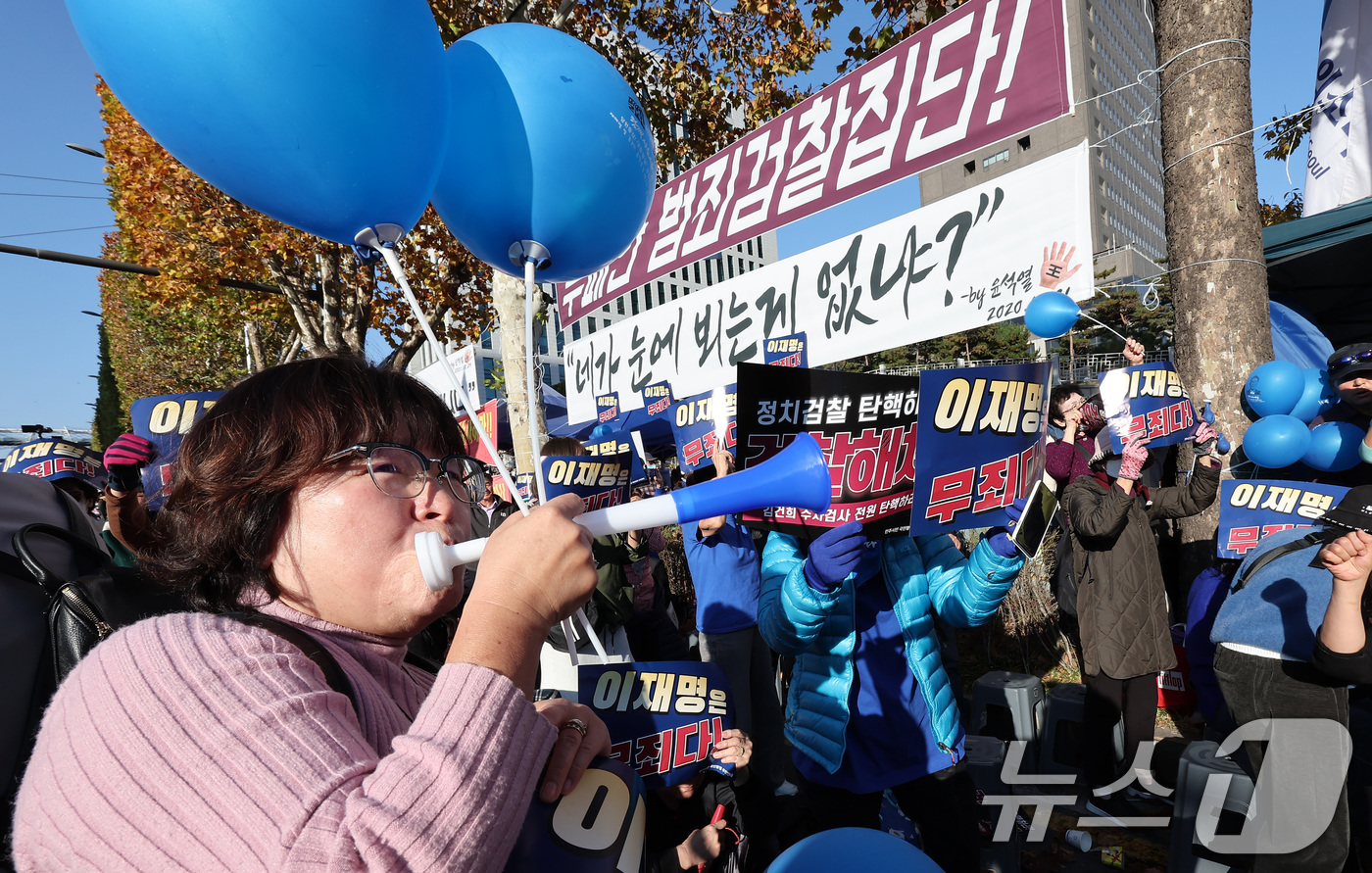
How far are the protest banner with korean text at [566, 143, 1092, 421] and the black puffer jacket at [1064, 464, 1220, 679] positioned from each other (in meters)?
1.12

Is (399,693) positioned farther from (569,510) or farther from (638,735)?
(638,735)

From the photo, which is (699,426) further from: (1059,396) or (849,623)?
(849,623)

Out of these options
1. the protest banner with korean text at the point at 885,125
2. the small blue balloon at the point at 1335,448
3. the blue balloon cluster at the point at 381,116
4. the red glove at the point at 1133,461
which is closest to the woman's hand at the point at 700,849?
the blue balloon cluster at the point at 381,116

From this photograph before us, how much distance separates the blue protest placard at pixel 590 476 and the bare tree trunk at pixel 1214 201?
3.33 m

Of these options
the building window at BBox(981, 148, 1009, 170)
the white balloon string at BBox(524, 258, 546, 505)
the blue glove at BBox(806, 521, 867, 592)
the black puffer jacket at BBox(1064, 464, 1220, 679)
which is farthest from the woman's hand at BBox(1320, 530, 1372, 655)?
the building window at BBox(981, 148, 1009, 170)

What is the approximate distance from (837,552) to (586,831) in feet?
3.91

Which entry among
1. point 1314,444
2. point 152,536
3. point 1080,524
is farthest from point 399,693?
point 1314,444

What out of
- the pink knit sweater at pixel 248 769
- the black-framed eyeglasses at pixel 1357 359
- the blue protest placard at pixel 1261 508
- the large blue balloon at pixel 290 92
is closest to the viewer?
the pink knit sweater at pixel 248 769

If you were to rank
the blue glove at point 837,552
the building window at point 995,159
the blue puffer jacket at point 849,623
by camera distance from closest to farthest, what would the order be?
the blue glove at point 837,552
the blue puffer jacket at point 849,623
the building window at point 995,159

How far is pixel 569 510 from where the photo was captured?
0.88 meters

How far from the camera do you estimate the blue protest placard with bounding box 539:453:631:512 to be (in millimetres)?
3775

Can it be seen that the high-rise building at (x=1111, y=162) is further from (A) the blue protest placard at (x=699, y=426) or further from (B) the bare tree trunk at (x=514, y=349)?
(A) the blue protest placard at (x=699, y=426)

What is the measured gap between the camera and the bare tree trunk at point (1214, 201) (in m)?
3.62

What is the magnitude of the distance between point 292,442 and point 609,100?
4.61ft
